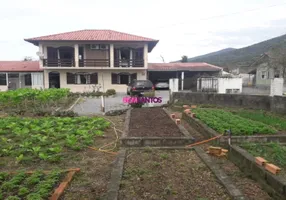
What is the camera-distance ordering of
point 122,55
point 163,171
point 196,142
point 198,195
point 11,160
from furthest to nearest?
point 122,55, point 196,142, point 11,160, point 163,171, point 198,195

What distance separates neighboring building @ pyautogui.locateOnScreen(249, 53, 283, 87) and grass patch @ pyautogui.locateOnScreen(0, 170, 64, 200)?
3085 cm

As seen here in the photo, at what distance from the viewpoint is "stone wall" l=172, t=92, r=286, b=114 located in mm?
9898

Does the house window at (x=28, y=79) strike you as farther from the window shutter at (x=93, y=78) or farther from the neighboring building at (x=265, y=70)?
the neighboring building at (x=265, y=70)

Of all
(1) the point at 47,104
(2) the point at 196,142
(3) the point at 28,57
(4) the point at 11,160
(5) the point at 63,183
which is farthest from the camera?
(3) the point at 28,57

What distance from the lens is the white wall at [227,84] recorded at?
55.7 feet

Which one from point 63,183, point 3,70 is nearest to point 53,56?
point 3,70

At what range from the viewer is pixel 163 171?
408cm

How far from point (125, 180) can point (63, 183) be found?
88 centimetres

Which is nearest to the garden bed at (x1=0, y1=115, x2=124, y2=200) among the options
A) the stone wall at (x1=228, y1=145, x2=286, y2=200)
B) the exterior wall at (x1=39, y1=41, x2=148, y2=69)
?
the stone wall at (x1=228, y1=145, x2=286, y2=200)

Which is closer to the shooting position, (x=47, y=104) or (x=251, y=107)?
(x=251, y=107)

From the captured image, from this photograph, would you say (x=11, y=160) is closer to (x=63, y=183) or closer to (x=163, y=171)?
(x=63, y=183)

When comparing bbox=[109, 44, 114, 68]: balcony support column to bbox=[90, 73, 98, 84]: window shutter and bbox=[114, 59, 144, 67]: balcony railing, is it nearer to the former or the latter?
bbox=[114, 59, 144, 67]: balcony railing

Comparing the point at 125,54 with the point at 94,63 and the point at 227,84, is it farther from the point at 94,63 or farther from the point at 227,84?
the point at 227,84

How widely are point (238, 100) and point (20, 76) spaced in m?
24.3
